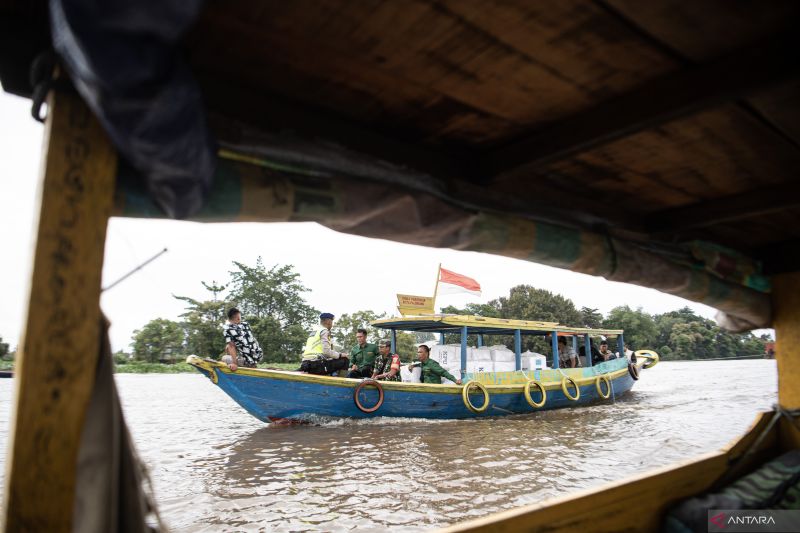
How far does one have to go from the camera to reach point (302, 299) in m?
48.7

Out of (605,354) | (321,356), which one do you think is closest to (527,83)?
(321,356)

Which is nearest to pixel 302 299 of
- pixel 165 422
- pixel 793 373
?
pixel 165 422

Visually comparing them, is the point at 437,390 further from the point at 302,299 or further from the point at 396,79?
the point at 302,299

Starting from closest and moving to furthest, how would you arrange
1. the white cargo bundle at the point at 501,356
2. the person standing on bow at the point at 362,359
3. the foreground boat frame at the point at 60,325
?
the foreground boat frame at the point at 60,325, the person standing on bow at the point at 362,359, the white cargo bundle at the point at 501,356

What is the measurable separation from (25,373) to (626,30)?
185 centimetres

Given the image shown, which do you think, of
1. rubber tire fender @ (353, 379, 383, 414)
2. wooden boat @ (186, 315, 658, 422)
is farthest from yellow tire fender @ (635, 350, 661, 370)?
rubber tire fender @ (353, 379, 383, 414)

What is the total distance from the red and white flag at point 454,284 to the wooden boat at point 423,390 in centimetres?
108

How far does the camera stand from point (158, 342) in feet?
137

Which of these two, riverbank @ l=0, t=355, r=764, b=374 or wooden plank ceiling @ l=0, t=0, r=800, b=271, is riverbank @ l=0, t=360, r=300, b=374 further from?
wooden plank ceiling @ l=0, t=0, r=800, b=271

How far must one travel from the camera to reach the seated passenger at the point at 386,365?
369 inches

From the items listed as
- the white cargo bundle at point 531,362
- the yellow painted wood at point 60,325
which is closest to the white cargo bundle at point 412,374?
the white cargo bundle at point 531,362

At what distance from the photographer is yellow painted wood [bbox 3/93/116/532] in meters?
1.14

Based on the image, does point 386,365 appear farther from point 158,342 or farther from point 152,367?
point 158,342

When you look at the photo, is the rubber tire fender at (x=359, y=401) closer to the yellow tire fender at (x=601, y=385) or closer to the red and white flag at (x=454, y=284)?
the red and white flag at (x=454, y=284)
